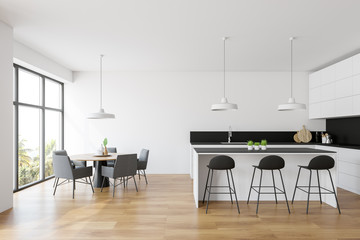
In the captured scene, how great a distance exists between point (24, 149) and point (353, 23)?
6.04 m

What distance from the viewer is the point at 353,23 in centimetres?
364

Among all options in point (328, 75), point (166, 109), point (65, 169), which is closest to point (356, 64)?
point (328, 75)

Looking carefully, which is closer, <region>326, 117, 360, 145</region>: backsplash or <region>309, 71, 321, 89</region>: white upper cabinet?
<region>326, 117, 360, 145</region>: backsplash

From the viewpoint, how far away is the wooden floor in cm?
298

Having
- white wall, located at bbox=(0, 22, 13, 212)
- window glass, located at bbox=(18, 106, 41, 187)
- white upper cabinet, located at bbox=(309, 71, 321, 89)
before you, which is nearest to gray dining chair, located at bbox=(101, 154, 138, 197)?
white wall, located at bbox=(0, 22, 13, 212)

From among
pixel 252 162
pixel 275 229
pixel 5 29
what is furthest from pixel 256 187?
pixel 5 29

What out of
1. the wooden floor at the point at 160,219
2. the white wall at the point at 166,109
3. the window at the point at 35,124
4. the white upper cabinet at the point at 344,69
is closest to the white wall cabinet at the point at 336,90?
the white upper cabinet at the point at 344,69

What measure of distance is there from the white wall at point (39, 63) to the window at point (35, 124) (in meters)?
0.23

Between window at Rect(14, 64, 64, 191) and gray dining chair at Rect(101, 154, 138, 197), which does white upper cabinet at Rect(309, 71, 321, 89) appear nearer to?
gray dining chair at Rect(101, 154, 138, 197)

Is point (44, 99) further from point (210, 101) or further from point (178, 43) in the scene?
point (210, 101)

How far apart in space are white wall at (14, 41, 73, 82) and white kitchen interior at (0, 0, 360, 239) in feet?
0.11

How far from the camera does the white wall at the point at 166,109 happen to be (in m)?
6.73

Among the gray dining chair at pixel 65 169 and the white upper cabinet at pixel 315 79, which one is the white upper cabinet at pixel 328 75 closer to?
the white upper cabinet at pixel 315 79

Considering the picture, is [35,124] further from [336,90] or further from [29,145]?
[336,90]
